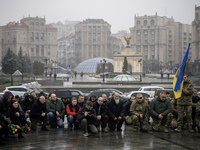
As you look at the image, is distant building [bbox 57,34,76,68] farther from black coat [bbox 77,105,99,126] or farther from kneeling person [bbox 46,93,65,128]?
black coat [bbox 77,105,99,126]

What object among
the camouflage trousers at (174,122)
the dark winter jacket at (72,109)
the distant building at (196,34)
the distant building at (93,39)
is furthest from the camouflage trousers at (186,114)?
the distant building at (93,39)

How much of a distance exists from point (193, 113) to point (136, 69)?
76.6 m

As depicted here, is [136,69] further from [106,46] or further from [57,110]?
[57,110]

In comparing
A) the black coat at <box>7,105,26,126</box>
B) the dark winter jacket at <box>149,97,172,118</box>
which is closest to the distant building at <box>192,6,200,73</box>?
the dark winter jacket at <box>149,97,172,118</box>

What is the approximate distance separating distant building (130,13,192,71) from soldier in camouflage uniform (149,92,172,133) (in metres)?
124

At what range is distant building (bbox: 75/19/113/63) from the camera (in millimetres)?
149125

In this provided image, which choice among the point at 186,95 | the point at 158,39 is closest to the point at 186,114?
the point at 186,95

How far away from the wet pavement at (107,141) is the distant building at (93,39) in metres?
139

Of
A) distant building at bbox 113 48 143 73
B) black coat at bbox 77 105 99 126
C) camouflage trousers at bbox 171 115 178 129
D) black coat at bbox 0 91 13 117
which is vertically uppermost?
distant building at bbox 113 48 143 73

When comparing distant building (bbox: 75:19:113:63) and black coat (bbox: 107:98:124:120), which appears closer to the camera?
black coat (bbox: 107:98:124:120)

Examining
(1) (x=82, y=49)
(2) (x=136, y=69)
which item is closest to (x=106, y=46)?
(1) (x=82, y=49)

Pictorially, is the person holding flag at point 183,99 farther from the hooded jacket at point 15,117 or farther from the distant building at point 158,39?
the distant building at point 158,39

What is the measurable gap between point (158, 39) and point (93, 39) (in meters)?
31.5

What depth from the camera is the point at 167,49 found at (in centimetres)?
14475
